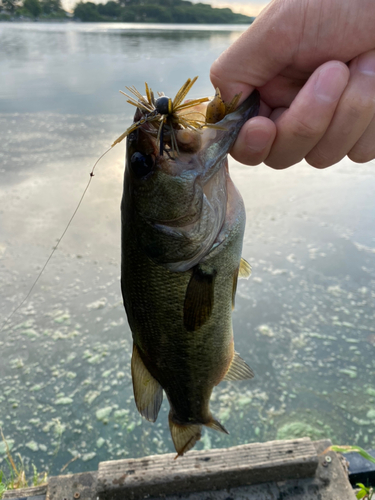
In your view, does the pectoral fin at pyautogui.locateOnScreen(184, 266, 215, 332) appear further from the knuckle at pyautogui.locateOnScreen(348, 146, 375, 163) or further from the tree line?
the tree line

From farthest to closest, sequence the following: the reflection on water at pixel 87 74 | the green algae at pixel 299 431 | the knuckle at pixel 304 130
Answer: the reflection on water at pixel 87 74, the green algae at pixel 299 431, the knuckle at pixel 304 130

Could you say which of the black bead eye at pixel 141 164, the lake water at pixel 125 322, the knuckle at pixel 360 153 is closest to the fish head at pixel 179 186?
the black bead eye at pixel 141 164

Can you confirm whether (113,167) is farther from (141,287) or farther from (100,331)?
(141,287)

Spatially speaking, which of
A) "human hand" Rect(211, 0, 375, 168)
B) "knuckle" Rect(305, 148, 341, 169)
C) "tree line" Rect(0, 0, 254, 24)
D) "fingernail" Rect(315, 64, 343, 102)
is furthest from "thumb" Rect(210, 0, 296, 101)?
"tree line" Rect(0, 0, 254, 24)

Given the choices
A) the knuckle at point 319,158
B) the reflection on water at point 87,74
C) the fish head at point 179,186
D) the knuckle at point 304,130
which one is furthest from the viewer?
the reflection on water at point 87,74

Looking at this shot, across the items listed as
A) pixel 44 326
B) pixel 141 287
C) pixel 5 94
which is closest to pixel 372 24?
pixel 141 287

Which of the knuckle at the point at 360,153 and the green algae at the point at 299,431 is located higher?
the knuckle at the point at 360,153

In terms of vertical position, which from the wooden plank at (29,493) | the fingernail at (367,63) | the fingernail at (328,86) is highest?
the fingernail at (367,63)

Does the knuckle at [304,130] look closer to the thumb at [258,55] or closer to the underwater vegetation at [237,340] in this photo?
the thumb at [258,55]
